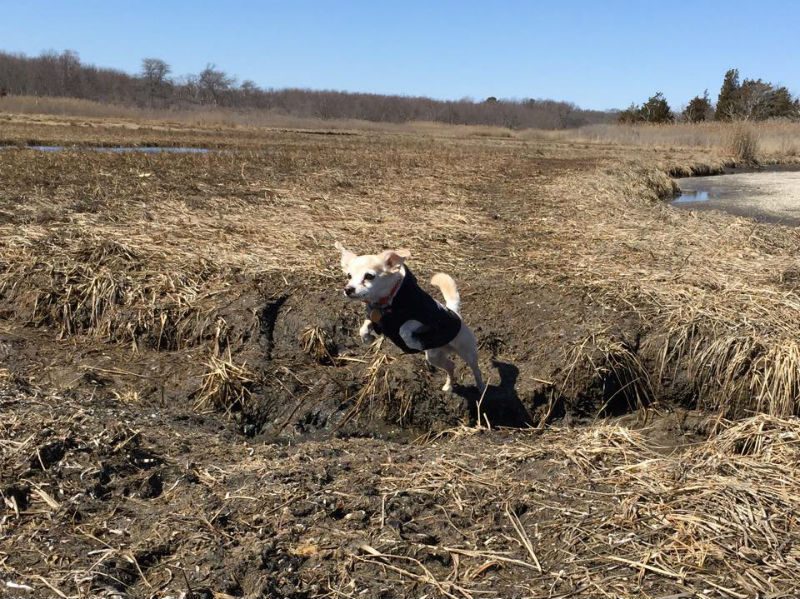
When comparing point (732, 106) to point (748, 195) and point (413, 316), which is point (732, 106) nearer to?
point (748, 195)

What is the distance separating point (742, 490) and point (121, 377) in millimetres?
4535

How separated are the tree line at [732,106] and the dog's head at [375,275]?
2239 inches

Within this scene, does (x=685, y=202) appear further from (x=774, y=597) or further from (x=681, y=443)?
(x=774, y=597)

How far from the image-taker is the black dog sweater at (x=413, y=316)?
183 inches

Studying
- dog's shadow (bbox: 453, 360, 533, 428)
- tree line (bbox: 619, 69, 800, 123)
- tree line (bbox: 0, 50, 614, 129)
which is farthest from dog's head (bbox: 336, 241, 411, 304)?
tree line (bbox: 0, 50, 614, 129)

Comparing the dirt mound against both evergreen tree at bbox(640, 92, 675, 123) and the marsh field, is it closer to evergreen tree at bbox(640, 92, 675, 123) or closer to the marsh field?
the marsh field

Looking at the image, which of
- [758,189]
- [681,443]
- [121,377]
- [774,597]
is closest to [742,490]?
[774,597]

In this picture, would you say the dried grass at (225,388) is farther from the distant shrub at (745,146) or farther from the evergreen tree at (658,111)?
the evergreen tree at (658,111)

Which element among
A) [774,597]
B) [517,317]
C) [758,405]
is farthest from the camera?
[517,317]

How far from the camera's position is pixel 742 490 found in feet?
10.5

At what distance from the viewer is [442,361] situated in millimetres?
5129

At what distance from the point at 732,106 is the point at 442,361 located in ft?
201

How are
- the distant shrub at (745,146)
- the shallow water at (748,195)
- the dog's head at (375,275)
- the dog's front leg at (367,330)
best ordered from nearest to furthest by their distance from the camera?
the dog's head at (375,275)
the dog's front leg at (367,330)
the shallow water at (748,195)
the distant shrub at (745,146)

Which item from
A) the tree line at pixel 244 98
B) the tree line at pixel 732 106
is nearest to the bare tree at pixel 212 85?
the tree line at pixel 244 98
